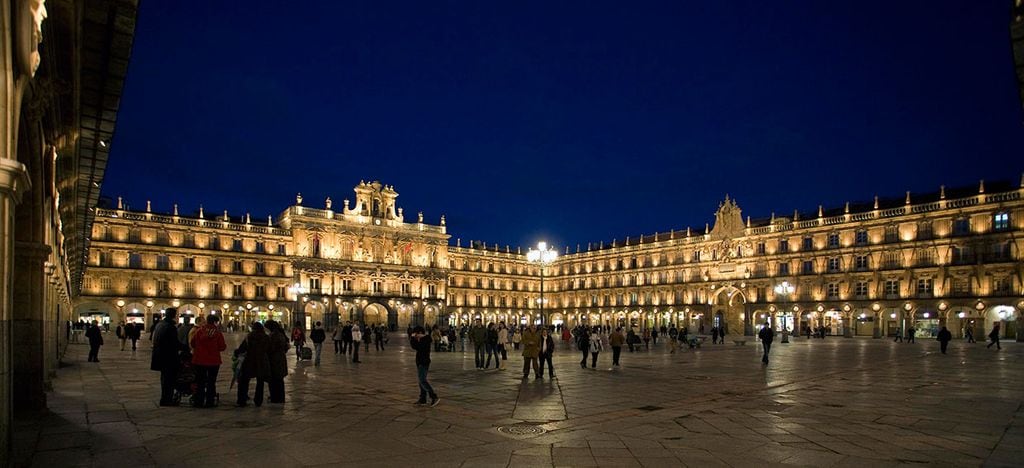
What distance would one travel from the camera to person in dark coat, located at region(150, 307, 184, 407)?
1225 centimetres

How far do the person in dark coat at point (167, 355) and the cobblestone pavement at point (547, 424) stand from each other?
0.32 m

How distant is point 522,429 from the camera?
34.7 feet

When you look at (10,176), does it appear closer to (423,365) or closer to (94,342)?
(423,365)

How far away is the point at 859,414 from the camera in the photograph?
12.3m

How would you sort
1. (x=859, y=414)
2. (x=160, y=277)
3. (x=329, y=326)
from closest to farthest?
(x=859, y=414) < (x=160, y=277) < (x=329, y=326)

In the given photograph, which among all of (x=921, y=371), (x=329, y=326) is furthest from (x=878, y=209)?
(x=329, y=326)

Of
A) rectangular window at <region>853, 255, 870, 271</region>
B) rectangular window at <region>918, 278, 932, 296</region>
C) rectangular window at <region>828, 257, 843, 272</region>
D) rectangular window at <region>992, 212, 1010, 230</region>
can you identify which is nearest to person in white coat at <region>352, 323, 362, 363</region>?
rectangular window at <region>918, 278, 932, 296</region>

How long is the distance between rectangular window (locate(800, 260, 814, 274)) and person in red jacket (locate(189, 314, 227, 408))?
6748 cm

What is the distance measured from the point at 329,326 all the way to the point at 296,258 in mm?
8371

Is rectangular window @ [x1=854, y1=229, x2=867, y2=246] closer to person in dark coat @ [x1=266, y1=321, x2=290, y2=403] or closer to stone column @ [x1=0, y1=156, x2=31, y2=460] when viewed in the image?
person in dark coat @ [x1=266, y1=321, x2=290, y2=403]

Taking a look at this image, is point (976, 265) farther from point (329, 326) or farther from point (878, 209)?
point (329, 326)

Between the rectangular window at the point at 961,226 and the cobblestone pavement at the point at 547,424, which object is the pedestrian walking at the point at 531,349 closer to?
the cobblestone pavement at the point at 547,424

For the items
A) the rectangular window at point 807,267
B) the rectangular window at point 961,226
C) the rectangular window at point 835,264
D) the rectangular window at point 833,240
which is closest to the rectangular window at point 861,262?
the rectangular window at point 835,264

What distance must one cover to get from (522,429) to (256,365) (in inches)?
202
